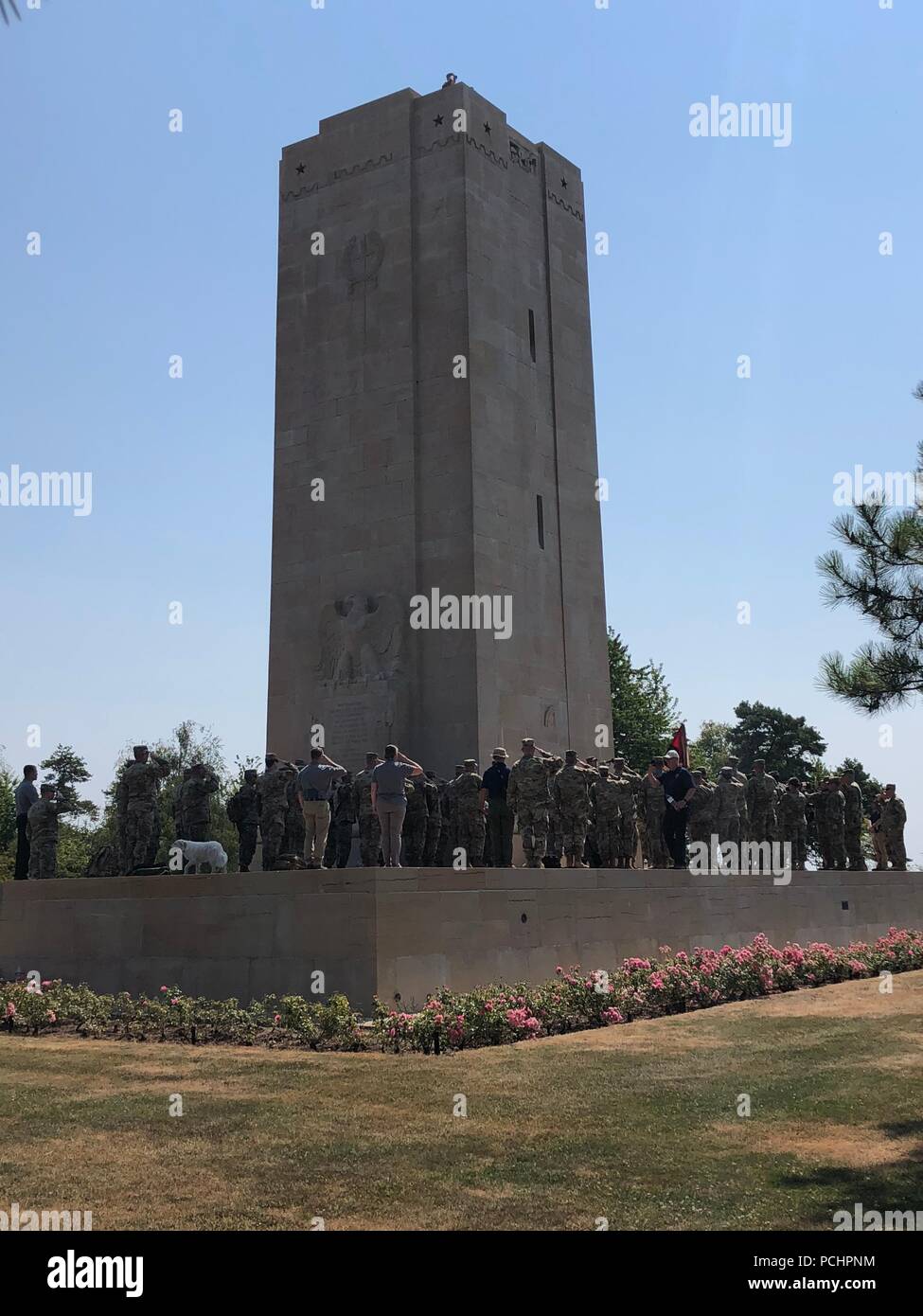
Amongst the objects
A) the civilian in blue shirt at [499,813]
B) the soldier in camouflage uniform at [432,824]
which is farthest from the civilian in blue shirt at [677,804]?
the soldier in camouflage uniform at [432,824]

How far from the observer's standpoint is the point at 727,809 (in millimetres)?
22844

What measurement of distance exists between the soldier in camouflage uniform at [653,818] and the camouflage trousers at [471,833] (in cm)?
429

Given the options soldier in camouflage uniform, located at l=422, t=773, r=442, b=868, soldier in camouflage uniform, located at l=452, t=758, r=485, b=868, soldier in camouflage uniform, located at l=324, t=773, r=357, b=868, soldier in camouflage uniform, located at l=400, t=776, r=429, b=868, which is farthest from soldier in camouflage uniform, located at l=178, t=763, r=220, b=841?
soldier in camouflage uniform, located at l=452, t=758, r=485, b=868

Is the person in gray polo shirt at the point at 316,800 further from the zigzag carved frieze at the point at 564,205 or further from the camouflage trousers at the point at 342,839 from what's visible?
the zigzag carved frieze at the point at 564,205

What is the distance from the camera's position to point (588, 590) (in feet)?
99.1

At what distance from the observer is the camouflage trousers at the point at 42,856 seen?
20.8m

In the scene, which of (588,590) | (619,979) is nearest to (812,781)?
(588,590)

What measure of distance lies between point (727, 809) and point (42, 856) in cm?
1162

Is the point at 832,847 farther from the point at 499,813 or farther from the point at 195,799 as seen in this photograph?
the point at 195,799

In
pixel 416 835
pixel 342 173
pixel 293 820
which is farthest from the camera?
pixel 342 173

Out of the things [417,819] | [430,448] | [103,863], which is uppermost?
[430,448]

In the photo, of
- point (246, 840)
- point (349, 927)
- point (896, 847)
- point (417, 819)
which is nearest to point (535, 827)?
point (417, 819)

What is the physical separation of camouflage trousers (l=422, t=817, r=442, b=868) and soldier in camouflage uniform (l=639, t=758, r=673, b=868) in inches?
192
